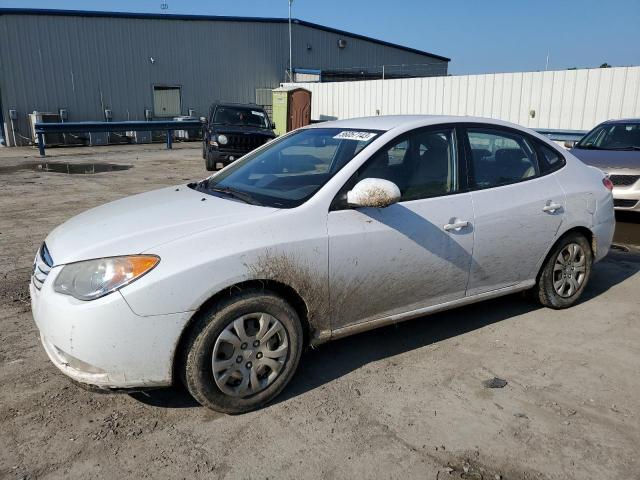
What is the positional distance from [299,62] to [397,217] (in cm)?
2922

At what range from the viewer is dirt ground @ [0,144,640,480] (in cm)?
270

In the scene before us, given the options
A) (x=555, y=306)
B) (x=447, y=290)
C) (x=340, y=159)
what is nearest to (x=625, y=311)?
(x=555, y=306)

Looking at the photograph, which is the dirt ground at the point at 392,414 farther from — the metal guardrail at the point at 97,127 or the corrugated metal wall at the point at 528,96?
the metal guardrail at the point at 97,127

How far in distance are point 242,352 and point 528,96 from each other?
15.2 meters

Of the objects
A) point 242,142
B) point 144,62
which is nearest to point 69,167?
point 242,142

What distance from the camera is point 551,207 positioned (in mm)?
4352

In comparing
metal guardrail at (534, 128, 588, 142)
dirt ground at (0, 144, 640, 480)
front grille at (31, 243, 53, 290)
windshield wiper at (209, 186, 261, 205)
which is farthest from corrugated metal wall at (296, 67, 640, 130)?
front grille at (31, 243, 53, 290)

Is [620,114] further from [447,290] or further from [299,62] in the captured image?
[299,62]

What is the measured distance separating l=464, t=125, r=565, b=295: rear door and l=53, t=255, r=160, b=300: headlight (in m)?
2.33

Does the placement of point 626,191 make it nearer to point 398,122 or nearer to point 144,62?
point 398,122

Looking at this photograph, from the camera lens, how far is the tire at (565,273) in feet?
15.0

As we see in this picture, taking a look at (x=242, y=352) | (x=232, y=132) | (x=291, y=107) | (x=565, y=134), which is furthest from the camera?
(x=291, y=107)

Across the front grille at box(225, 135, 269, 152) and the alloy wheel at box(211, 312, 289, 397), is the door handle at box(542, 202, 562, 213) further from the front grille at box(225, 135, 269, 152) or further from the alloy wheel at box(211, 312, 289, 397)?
the front grille at box(225, 135, 269, 152)

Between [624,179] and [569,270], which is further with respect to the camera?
[624,179]
